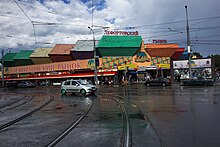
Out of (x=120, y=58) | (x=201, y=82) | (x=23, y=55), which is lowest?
(x=201, y=82)

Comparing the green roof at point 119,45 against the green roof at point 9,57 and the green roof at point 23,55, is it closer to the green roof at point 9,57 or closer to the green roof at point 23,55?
the green roof at point 23,55

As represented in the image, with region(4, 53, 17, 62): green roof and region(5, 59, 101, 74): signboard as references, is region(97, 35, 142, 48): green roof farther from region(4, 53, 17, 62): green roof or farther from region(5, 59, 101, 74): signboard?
region(4, 53, 17, 62): green roof

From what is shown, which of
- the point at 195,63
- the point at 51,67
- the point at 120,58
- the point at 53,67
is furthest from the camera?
the point at 51,67

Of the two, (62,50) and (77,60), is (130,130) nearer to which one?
(77,60)

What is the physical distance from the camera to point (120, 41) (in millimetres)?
44812

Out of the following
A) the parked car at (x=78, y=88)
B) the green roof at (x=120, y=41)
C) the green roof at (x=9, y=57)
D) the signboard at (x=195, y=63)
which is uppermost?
the green roof at (x=120, y=41)

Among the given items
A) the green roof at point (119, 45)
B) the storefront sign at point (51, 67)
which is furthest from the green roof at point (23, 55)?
the green roof at point (119, 45)

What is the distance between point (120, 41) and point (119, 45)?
123 centimetres

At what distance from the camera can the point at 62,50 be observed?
51562mm

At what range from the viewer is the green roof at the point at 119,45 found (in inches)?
1731

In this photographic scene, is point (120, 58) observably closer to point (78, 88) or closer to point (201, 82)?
point (201, 82)

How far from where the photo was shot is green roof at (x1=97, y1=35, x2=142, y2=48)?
4410 cm

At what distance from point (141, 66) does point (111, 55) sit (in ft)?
22.5

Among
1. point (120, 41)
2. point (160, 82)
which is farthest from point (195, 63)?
point (120, 41)
